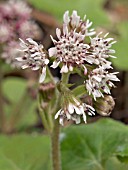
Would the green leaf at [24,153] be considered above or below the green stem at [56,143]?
below

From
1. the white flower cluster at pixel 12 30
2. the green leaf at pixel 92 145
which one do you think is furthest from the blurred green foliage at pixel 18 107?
the green leaf at pixel 92 145

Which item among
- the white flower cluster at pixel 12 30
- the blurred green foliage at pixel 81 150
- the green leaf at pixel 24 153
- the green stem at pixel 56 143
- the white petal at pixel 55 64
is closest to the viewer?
the white petal at pixel 55 64

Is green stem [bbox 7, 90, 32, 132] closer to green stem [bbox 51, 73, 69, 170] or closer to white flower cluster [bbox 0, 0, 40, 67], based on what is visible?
white flower cluster [bbox 0, 0, 40, 67]

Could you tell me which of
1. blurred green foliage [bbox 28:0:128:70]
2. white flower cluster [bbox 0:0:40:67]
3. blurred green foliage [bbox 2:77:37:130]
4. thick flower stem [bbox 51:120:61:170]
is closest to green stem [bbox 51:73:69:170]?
thick flower stem [bbox 51:120:61:170]

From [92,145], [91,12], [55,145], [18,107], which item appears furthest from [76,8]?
[55,145]

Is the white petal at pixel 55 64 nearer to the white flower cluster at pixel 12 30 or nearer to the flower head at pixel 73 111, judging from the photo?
the flower head at pixel 73 111

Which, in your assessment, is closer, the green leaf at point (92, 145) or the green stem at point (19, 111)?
the green leaf at point (92, 145)

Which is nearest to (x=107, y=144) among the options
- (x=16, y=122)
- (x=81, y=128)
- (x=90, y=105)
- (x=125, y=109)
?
(x=81, y=128)
